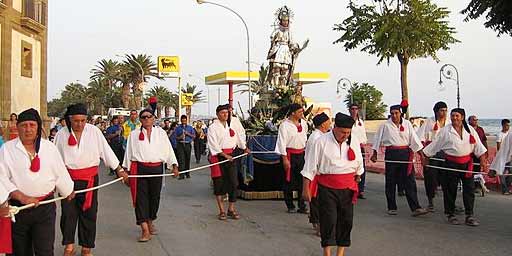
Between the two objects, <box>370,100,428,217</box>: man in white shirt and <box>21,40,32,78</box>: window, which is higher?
<box>21,40,32,78</box>: window

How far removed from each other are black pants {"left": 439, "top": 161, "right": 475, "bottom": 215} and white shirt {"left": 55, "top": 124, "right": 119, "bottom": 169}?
5077 mm

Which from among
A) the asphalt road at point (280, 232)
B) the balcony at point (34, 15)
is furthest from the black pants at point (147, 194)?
the balcony at point (34, 15)

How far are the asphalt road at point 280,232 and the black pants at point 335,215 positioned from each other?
36.3 inches

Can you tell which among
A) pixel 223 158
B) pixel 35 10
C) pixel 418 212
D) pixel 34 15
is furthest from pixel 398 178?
pixel 35 10

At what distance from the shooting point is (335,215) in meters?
6.43

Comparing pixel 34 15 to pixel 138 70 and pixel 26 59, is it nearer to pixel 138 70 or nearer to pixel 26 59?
pixel 26 59

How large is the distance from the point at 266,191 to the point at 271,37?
4588 millimetres

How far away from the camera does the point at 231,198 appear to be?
9781 millimetres

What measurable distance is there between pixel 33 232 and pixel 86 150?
5.47ft

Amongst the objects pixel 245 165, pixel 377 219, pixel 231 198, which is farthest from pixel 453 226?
pixel 245 165

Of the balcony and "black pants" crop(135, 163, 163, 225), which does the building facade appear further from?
"black pants" crop(135, 163, 163, 225)

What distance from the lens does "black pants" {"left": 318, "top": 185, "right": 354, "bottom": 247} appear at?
251 inches

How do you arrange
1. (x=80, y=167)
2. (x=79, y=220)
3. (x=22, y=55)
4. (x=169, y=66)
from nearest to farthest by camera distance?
1. (x=80, y=167)
2. (x=79, y=220)
3. (x=22, y=55)
4. (x=169, y=66)

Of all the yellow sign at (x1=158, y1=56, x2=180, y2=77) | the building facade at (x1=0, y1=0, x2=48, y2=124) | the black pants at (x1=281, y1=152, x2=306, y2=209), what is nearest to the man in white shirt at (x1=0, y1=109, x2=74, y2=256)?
the black pants at (x1=281, y1=152, x2=306, y2=209)
